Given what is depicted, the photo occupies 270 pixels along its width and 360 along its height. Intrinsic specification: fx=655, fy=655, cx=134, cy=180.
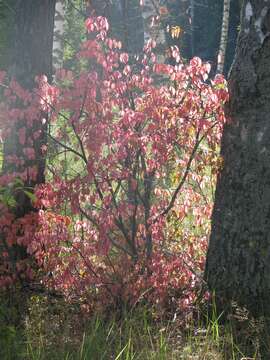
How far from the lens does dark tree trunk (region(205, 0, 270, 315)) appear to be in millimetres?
4949

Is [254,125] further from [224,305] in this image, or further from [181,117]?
[224,305]

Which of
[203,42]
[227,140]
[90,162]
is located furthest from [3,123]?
[203,42]

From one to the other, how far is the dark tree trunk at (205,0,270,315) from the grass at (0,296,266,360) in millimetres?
288

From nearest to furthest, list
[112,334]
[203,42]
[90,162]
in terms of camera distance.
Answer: [112,334], [90,162], [203,42]

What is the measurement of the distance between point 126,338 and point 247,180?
150cm

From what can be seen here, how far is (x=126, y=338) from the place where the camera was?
463cm

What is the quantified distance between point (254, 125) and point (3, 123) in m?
2.09

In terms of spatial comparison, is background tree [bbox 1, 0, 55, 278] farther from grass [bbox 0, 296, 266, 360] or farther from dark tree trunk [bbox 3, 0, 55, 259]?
grass [bbox 0, 296, 266, 360]

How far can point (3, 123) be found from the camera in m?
5.53

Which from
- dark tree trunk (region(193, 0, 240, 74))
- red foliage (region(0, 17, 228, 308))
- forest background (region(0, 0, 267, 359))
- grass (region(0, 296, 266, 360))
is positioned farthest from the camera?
dark tree trunk (region(193, 0, 240, 74))

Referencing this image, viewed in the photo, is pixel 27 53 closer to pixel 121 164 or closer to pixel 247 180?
pixel 121 164

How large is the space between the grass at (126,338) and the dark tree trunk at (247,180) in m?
0.29

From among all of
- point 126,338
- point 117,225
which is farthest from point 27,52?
point 126,338

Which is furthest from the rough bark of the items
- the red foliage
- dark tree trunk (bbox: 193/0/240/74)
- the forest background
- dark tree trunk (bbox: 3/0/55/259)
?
dark tree trunk (bbox: 193/0/240/74)
